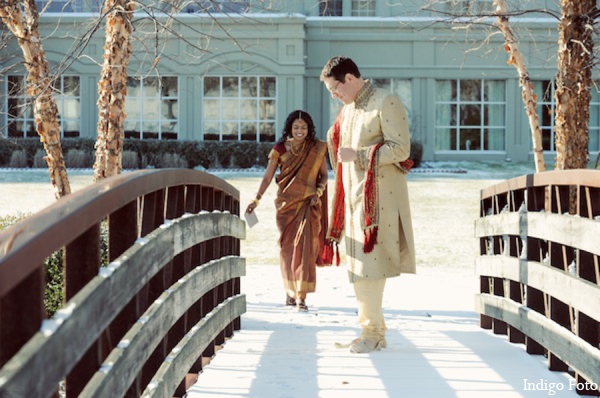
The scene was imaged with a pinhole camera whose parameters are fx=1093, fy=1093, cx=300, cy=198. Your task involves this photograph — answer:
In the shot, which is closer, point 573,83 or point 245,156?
point 573,83

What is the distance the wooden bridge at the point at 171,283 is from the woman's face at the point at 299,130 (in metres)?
1.45

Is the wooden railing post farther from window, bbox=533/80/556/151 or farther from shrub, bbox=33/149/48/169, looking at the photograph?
window, bbox=533/80/556/151

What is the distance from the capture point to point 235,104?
3400 centimetres

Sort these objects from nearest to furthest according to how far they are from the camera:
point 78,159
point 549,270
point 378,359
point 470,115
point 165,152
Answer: point 549,270 → point 378,359 → point 78,159 → point 165,152 → point 470,115

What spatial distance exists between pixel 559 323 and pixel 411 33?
2851cm

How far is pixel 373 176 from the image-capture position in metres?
6.73

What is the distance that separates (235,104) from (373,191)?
27498 millimetres

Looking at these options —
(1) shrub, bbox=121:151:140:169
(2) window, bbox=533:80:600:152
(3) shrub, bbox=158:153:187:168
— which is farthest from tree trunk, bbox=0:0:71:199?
(2) window, bbox=533:80:600:152

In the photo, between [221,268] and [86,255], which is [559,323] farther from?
[86,255]

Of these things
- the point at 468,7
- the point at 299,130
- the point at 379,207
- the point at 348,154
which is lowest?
the point at 379,207

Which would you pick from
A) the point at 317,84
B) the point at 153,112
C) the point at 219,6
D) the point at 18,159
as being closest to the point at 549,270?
the point at 219,6

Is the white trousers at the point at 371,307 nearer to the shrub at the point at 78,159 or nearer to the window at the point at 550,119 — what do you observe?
the shrub at the point at 78,159

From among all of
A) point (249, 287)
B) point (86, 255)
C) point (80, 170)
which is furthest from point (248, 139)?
point (86, 255)

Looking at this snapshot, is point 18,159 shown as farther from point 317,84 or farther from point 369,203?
point 369,203
